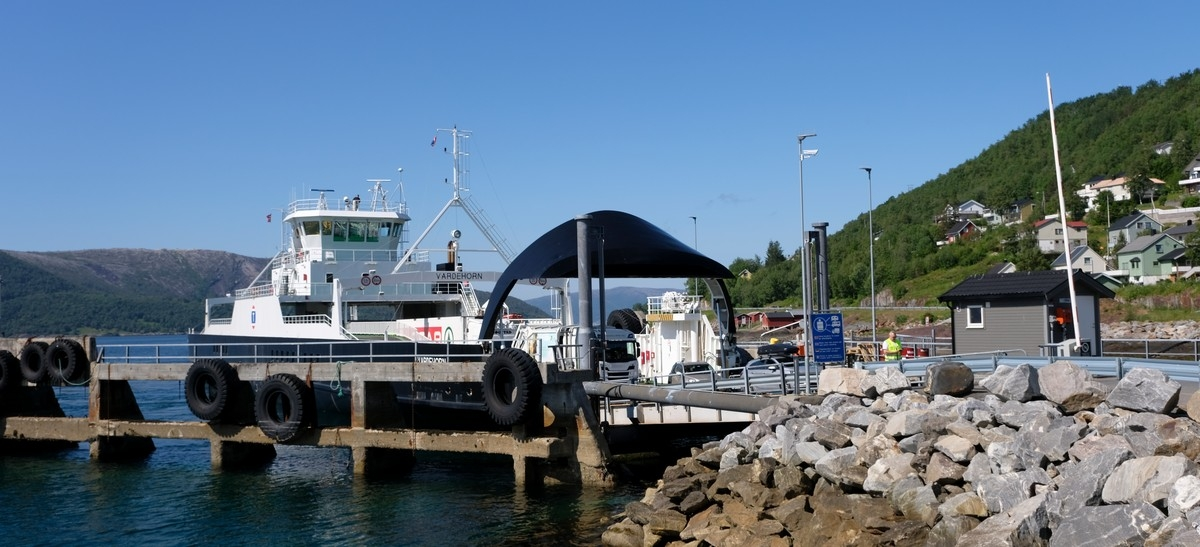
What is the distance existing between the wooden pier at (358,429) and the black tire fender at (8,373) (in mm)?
224

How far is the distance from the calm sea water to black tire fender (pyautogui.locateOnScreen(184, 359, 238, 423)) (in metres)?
1.45

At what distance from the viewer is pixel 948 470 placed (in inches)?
489

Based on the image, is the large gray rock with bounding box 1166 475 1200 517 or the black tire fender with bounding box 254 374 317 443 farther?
the black tire fender with bounding box 254 374 317 443

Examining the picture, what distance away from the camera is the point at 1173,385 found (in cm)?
1220

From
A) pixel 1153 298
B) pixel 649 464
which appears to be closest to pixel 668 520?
pixel 649 464

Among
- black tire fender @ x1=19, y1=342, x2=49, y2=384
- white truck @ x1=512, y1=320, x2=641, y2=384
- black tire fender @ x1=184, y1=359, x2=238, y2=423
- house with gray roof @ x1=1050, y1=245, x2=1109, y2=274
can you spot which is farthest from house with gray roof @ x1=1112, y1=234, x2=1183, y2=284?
black tire fender @ x1=19, y1=342, x2=49, y2=384

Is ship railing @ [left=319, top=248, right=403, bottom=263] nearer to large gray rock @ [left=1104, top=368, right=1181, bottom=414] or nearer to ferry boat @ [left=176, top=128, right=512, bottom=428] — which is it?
ferry boat @ [left=176, top=128, right=512, bottom=428]

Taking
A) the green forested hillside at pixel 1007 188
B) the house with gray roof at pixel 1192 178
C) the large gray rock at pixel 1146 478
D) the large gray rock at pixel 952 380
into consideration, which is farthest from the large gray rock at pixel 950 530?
the house with gray roof at pixel 1192 178

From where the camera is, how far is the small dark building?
21.6 meters

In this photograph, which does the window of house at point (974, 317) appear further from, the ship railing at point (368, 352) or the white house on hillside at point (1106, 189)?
the white house on hillside at point (1106, 189)

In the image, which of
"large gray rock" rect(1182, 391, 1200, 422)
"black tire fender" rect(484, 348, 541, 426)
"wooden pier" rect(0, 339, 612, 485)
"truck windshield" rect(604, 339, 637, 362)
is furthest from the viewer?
"truck windshield" rect(604, 339, 637, 362)

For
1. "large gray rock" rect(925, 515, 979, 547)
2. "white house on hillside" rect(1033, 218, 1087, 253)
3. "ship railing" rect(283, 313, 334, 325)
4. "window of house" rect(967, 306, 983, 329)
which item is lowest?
"large gray rock" rect(925, 515, 979, 547)

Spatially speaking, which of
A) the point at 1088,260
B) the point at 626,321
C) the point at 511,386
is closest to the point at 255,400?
the point at 511,386

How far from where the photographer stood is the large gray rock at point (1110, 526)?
9891 millimetres
